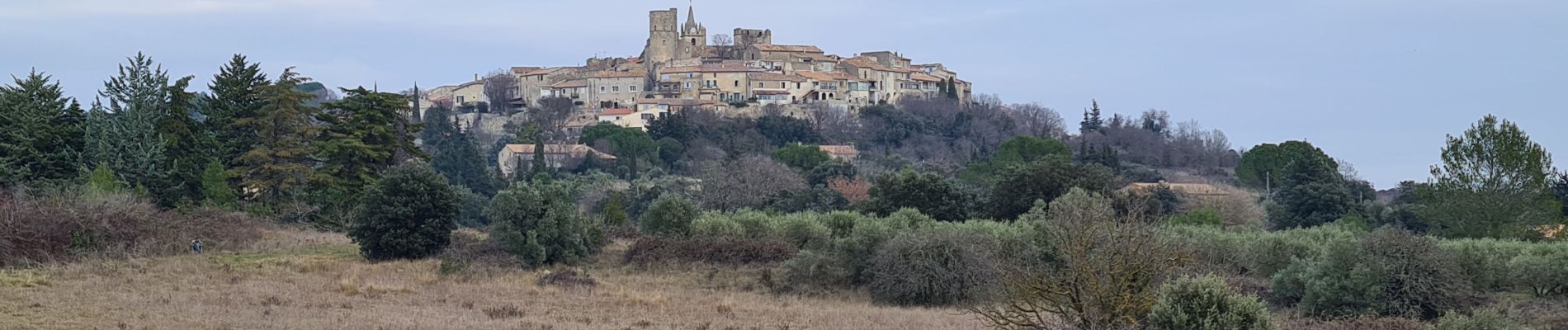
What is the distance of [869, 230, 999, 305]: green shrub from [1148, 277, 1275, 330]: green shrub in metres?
8.72

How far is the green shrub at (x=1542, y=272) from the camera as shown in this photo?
68.5 feet

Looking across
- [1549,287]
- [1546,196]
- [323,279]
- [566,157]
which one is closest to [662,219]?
[323,279]

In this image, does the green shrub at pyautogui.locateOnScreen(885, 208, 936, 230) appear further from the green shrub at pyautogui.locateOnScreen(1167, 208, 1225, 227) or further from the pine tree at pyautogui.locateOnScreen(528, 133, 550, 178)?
the pine tree at pyautogui.locateOnScreen(528, 133, 550, 178)

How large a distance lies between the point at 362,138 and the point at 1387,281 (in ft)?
74.9

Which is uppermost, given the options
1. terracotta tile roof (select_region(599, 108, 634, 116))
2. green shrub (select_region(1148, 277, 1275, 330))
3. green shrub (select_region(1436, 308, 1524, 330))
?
terracotta tile roof (select_region(599, 108, 634, 116))

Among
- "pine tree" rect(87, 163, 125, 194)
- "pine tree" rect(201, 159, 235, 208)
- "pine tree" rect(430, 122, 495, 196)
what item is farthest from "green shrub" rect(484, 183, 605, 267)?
"pine tree" rect(430, 122, 495, 196)

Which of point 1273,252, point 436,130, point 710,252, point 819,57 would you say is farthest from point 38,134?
point 819,57

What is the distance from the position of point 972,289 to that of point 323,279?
938 cm

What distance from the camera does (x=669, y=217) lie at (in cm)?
2945

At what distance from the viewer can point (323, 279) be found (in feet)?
73.4

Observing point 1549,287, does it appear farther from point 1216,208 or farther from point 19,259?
point 1216,208

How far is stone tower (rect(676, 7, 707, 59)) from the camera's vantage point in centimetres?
10962

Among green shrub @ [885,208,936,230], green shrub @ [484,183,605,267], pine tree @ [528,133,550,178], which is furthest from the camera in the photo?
pine tree @ [528,133,550,178]

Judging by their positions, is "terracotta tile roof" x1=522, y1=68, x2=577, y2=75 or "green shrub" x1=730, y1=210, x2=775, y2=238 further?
"terracotta tile roof" x1=522, y1=68, x2=577, y2=75
